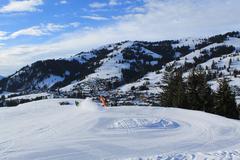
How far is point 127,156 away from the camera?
19.2 metres

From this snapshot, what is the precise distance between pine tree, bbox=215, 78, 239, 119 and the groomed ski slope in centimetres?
1499

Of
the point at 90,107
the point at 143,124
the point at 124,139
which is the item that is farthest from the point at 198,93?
the point at 124,139

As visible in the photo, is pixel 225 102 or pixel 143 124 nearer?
pixel 143 124

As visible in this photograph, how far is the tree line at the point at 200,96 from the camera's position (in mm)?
48594

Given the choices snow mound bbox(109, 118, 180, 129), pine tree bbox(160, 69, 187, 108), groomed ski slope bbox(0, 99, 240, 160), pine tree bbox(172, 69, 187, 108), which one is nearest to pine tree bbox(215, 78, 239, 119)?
pine tree bbox(172, 69, 187, 108)

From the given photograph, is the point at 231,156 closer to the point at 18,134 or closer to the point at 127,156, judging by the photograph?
the point at 127,156

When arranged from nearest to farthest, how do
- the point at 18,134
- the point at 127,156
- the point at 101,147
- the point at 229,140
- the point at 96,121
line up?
the point at 127,156 → the point at 101,147 → the point at 229,140 → the point at 18,134 → the point at 96,121

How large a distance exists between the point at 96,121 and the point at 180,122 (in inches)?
243

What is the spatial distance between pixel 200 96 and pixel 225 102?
4.02 meters

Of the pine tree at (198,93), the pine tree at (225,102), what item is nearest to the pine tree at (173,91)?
the pine tree at (198,93)

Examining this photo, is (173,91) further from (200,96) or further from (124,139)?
(124,139)

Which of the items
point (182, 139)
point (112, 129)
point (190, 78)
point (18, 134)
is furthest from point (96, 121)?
point (190, 78)

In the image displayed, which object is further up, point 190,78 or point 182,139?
point 190,78

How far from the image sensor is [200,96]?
2040 inches
